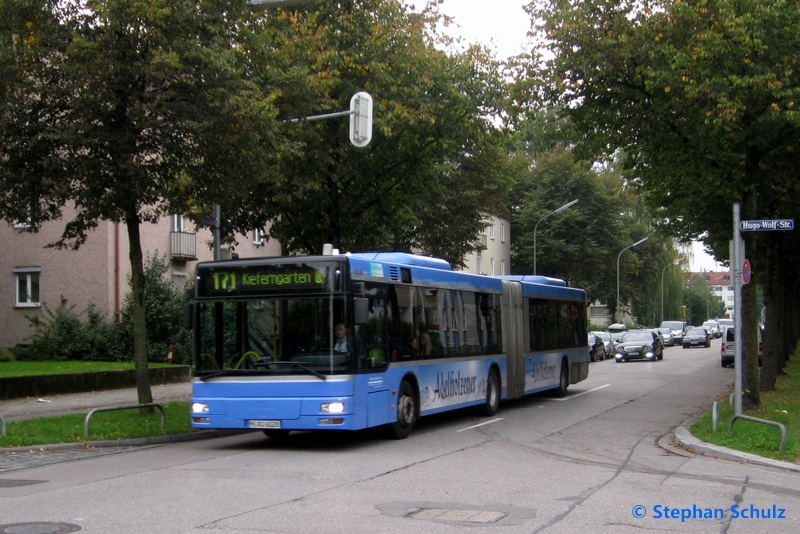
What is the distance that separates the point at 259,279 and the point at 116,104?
391cm

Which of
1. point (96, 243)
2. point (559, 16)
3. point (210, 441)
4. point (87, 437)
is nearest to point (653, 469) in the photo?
point (210, 441)

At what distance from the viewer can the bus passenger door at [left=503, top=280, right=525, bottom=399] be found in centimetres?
1919

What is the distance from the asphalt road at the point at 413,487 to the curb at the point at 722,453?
23 cm

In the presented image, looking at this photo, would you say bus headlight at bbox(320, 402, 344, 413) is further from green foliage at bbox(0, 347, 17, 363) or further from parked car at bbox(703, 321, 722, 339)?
parked car at bbox(703, 321, 722, 339)

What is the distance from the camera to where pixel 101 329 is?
1155 inches

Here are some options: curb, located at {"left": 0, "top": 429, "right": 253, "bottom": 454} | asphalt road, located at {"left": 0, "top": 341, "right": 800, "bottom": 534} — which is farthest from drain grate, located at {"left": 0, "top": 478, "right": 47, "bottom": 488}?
curb, located at {"left": 0, "top": 429, "right": 253, "bottom": 454}

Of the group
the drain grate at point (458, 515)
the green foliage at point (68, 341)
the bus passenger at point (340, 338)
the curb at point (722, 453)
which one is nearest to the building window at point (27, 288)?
the green foliage at point (68, 341)

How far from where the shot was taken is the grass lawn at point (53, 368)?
73.6 feet

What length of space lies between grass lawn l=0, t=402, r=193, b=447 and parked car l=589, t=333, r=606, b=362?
33.3 metres

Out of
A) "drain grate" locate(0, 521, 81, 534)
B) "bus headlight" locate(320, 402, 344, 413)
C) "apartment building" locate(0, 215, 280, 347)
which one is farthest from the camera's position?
"apartment building" locate(0, 215, 280, 347)

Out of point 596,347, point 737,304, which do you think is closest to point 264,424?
point 737,304

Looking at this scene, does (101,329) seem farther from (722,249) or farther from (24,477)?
(722,249)

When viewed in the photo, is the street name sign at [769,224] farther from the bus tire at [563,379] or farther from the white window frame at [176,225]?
the white window frame at [176,225]

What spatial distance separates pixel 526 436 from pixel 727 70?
715 centimetres
